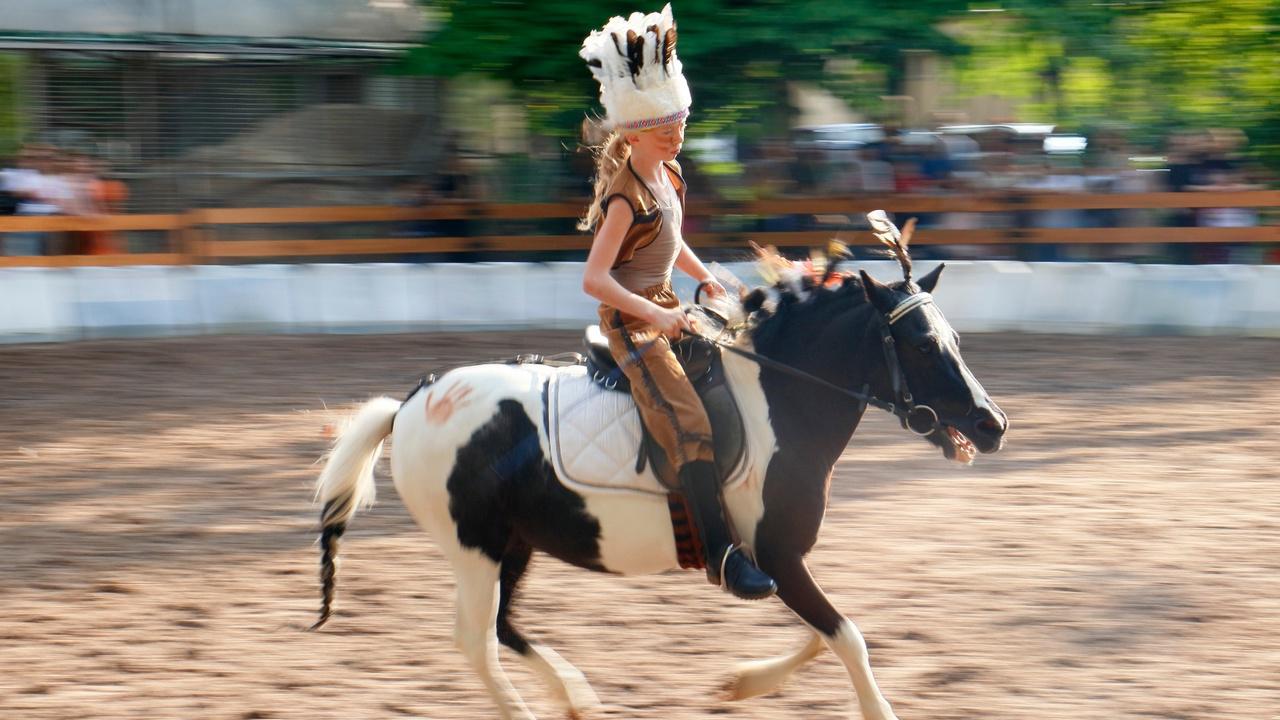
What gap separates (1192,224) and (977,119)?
135 inches

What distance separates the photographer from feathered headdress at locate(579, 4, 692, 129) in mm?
4207

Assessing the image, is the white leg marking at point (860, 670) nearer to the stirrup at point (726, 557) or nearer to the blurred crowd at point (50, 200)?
the stirrup at point (726, 557)

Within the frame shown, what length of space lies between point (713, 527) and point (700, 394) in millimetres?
437

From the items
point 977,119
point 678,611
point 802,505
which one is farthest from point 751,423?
point 977,119

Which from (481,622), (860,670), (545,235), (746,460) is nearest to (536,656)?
(481,622)

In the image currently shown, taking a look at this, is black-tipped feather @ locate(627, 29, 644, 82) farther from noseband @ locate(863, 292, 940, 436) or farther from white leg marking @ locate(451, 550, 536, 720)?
white leg marking @ locate(451, 550, 536, 720)

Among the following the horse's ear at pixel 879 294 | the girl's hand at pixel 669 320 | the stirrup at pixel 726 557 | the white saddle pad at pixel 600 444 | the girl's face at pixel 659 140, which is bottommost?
the stirrup at pixel 726 557

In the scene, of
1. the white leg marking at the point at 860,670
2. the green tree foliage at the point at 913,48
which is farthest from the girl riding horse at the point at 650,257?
the green tree foliage at the point at 913,48

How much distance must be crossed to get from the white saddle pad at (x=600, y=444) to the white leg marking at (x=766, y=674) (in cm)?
69

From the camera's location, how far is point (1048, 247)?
46.4ft

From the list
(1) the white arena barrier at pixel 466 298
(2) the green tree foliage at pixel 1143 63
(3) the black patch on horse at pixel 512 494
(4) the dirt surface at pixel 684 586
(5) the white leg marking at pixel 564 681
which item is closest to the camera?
(3) the black patch on horse at pixel 512 494

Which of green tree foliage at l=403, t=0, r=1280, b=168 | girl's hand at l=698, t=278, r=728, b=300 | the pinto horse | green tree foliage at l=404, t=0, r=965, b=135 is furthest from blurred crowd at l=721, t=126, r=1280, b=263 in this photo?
the pinto horse

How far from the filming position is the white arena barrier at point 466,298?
1300 centimetres

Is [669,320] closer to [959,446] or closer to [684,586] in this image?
[959,446]
